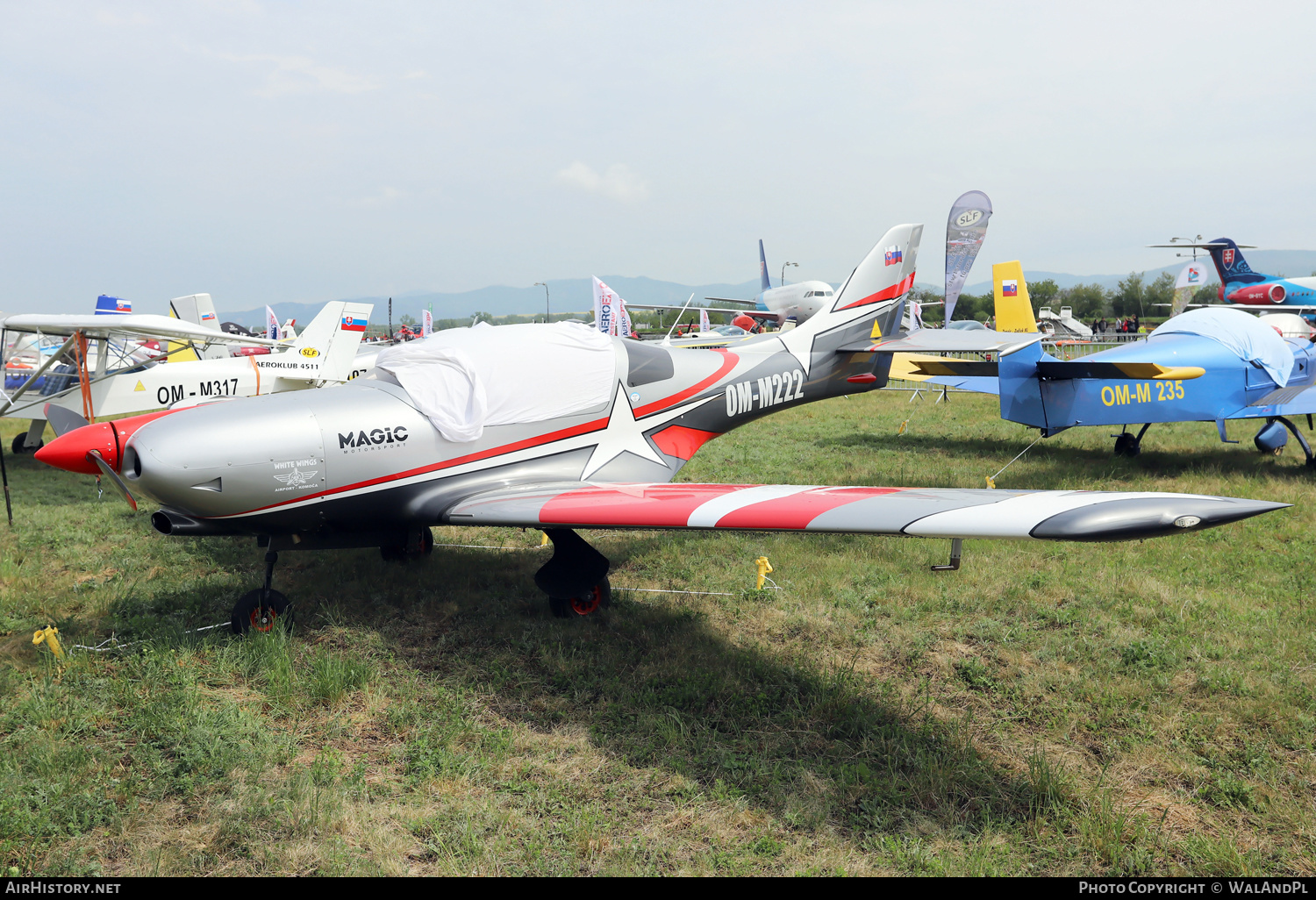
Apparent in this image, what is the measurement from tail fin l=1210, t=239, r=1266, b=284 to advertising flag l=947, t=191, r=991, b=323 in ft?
124

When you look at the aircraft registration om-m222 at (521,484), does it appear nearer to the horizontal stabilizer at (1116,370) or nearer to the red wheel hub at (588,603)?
the red wheel hub at (588,603)

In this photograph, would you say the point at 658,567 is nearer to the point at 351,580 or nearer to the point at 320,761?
the point at 351,580

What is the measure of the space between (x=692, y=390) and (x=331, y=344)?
10.5m

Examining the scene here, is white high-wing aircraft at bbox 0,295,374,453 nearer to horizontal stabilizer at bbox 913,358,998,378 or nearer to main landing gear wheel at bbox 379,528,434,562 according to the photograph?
main landing gear wheel at bbox 379,528,434,562

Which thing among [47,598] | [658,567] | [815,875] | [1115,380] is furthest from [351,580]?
Answer: [1115,380]

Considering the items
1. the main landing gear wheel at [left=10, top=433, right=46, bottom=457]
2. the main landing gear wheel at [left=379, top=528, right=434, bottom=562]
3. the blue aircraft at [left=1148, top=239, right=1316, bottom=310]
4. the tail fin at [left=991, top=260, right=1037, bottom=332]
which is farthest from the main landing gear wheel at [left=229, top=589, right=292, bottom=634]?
the blue aircraft at [left=1148, top=239, right=1316, bottom=310]

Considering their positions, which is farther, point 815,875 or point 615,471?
point 615,471

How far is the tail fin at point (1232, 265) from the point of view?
46250 mm

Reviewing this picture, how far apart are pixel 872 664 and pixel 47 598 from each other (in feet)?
20.0

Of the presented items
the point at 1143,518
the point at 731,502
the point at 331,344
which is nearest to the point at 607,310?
the point at 331,344

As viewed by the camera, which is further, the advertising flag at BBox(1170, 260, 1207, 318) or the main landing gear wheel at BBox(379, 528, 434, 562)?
the advertising flag at BBox(1170, 260, 1207, 318)

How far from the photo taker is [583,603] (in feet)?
17.7

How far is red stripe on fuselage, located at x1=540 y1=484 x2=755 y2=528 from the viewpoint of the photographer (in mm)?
4184
